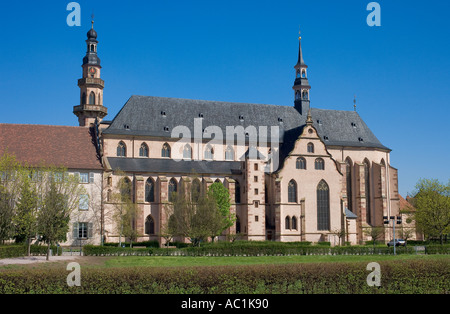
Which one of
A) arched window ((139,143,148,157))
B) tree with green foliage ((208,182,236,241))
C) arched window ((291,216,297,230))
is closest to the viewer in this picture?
tree with green foliage ((208,182,236,241))

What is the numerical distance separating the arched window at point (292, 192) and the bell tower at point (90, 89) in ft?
112

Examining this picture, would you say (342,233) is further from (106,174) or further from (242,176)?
(106,174)

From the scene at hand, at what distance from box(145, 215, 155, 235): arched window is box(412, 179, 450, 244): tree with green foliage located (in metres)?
37.7

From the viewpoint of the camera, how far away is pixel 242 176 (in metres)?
74.7

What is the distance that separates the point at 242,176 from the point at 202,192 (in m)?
7.65

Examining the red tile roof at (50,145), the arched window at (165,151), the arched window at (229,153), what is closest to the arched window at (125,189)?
the red tile roof at (50,145)

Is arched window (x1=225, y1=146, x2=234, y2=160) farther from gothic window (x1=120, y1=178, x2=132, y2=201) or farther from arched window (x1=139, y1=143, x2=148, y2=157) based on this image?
gothic window (x1=120, y1=178, x2=132, y2=201)

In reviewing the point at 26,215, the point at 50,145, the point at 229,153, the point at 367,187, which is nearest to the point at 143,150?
the point at 229,153

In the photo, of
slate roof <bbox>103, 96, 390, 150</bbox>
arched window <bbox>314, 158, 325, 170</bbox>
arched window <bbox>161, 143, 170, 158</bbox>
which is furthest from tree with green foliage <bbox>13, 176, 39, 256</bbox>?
arched window <bbox>314, 158, 325, 170</bbox>

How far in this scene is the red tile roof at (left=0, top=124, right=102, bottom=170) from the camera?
2510 inches

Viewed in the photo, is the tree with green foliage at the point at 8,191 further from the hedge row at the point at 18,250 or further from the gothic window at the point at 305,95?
the gothic window at the point at 305,95

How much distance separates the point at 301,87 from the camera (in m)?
90.5

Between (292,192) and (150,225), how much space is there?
20533 mm

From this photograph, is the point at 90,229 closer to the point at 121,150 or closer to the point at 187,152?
the point at 121,150
